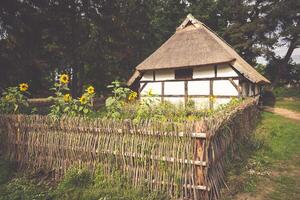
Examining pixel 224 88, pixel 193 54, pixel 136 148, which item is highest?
pixel 193 54

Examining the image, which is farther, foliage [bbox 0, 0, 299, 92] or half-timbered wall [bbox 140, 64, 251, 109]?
foliage [bbox 0, 0, 299, 92]

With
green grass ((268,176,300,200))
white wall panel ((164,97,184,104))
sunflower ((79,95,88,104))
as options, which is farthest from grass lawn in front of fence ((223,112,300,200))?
white wall panel ((164,97,184,104))

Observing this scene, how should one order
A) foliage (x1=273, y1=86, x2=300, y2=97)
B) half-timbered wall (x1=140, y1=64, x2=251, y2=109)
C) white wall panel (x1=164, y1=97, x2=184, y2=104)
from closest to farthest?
half-timbered wall (x1=140, y1=64, x2=251, y2=109)
white wall panel (x1=164, y1=97, x2=184, y2=104)
foliage (x1=273, y1=86, x2=300, y2=97)

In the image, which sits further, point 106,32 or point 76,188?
point 106,32

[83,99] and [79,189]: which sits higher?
[83,99]

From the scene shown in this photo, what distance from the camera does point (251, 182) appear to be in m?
5.43

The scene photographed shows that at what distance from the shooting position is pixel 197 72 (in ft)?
47.7

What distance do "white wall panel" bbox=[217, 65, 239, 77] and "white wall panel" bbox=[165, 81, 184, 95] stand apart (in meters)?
2.38

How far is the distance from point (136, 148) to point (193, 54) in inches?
426

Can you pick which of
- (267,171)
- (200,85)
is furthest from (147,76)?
(267,171)

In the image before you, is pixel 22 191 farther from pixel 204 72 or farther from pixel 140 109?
pixel 204 72

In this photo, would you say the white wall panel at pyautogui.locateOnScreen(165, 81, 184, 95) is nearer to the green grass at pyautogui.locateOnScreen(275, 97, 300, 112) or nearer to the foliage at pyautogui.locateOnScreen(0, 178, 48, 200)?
the green grass at pyautogui.locateOnScreen(275, 97, 300, 112)

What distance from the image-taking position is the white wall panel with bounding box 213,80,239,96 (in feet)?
44.4

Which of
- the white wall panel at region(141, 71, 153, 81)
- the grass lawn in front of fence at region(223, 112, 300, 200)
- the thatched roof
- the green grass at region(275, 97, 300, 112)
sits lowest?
the grass lawn in front of fence at region(223, 112, 300, 200)
